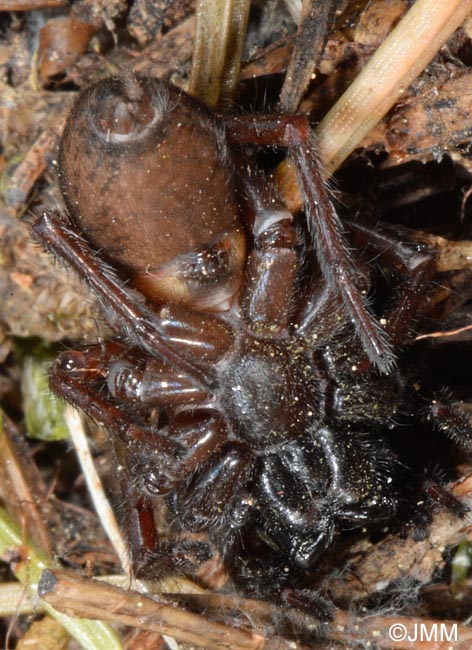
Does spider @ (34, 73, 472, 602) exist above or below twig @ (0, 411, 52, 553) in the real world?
above

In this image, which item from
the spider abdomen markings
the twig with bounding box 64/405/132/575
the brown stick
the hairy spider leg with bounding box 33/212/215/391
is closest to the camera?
the hairy spider leg with bounding box 33/212/215/391

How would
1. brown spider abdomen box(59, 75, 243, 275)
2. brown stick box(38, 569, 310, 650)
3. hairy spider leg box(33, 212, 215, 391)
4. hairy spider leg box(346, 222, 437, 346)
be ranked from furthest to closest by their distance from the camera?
hairy spider leg box(346, 222, 437, 346)
brown stick box(38, 569, 310, 650)
hairy spider leg box(33, 212, 215, 391)
brown spider abdomen box(59, 75, 243, 275)

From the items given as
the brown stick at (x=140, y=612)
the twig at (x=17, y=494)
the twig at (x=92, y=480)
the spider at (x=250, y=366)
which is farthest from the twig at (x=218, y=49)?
the brown stick at (x=140, y=612)

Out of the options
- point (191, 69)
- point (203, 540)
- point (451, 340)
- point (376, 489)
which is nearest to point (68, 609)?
point (203, 540)

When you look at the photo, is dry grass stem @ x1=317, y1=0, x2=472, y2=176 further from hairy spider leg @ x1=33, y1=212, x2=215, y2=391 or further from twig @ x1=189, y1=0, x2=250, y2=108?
hairy spider leg @ x1=33, y1=212, x2=215, y2=391

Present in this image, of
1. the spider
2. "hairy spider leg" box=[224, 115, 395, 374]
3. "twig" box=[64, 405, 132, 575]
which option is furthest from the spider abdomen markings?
"twig" box=[64, 405, 132, 575]

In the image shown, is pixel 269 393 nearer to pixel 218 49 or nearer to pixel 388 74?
pixel 388 74
